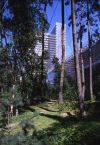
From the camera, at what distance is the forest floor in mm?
6211

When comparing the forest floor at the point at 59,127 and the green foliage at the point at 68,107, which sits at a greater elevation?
the green foliage at the point at 68,107

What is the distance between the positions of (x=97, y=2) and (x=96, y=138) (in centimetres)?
1726

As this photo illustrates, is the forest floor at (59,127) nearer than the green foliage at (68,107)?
Yes

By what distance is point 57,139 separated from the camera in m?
13.0

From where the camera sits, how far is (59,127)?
51.6ft

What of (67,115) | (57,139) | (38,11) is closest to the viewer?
(57,139)

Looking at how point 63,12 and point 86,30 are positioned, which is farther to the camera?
point 86,30

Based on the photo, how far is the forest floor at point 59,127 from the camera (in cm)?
621

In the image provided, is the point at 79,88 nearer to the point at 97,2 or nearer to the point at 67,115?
the point at 67,115

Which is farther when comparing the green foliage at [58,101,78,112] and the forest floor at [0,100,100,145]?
the green foliage at [58,101,78,112]

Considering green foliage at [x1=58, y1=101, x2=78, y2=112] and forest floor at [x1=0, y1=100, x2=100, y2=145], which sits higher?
green foliage at [x1=58, y1=101, x2=78, y2=112]

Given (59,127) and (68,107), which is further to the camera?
(68,107)

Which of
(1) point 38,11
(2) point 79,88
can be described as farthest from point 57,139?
(1) point 38,11

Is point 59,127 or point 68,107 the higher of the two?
point 68,107
